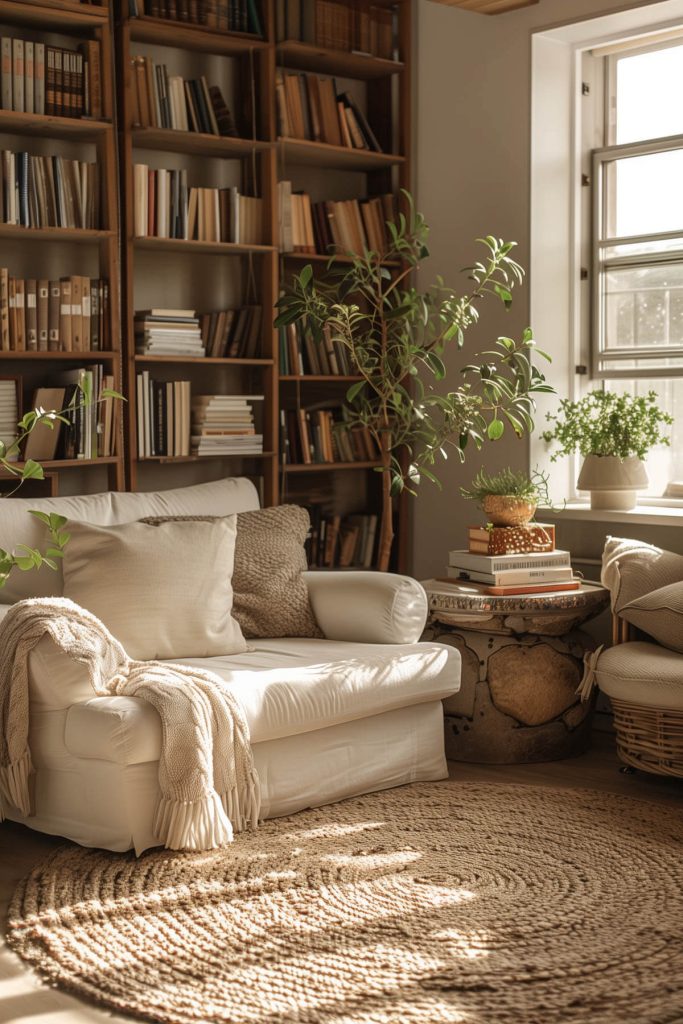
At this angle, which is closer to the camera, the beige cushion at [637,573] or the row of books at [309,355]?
the beige cushion at [637,573]

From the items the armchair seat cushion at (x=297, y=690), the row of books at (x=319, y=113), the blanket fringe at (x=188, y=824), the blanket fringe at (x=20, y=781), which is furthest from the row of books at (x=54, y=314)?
the blanket fringe at (x=188, y=824)

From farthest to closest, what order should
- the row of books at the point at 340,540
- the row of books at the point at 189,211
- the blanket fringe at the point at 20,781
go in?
the row of books at the point at 340,540, the row of books at the point at 189,211, the blanket fringe at the point at 20,781

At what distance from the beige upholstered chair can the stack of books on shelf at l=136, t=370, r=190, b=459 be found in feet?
Answer: 5.52

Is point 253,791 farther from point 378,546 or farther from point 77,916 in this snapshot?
point 378,546

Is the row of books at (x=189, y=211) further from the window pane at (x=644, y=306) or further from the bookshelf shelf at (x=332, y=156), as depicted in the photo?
the window pane at (x=644, y=306)

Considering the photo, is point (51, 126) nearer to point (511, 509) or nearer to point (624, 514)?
point (511, 509)

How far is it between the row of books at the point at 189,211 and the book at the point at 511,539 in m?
1.55

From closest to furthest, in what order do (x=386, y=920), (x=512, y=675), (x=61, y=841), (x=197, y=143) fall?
(x=386, y=920) → (x=61, y=841) → (x=512, y=675) → (x=197, y=143)

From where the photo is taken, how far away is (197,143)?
190 inches

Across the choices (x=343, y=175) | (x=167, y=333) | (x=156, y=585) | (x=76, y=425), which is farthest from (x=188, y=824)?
(x=343, y=175)

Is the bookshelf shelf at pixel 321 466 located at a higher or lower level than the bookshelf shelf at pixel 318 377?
lower

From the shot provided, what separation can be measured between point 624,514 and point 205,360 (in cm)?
167

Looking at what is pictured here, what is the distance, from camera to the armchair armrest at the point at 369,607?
3922 millimetres

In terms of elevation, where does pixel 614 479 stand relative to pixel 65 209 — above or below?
below
